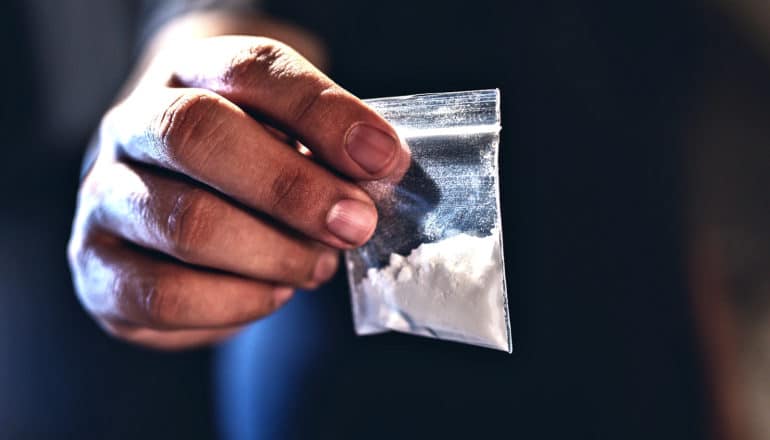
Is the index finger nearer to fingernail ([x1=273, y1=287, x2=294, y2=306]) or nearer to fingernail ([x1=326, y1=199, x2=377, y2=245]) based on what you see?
fingernail ([x1=326, y1=199, x2=377, y2=245])

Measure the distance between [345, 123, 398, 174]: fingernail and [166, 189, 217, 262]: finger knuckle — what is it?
0.39ft

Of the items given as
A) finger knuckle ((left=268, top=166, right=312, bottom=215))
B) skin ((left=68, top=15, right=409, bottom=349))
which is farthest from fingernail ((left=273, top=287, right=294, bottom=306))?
finger knuckle ((left=268, top=166, right=312, bottom=215))

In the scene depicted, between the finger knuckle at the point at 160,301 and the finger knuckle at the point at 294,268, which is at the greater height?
the finger knuckle at the point at 294,268

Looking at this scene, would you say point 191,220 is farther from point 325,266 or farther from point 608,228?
point 608,228

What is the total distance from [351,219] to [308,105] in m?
0.08

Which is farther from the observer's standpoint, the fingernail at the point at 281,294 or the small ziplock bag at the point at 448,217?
the fingernail at the point at 281,294

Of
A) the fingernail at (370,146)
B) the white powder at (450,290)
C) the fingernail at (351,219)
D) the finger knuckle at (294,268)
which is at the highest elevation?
the fingernail at (370,146)

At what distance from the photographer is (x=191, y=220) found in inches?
16.0

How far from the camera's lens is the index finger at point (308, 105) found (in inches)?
14.1

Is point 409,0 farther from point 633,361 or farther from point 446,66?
point 633,361

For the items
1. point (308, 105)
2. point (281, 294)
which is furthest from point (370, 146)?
point (281, 294)

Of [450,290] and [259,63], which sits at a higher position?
[259,63]

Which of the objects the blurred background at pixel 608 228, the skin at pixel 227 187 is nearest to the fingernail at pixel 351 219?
the skin at pixel 227 187

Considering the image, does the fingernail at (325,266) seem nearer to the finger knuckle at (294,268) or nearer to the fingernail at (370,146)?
the finger knuckle at (294,268)
